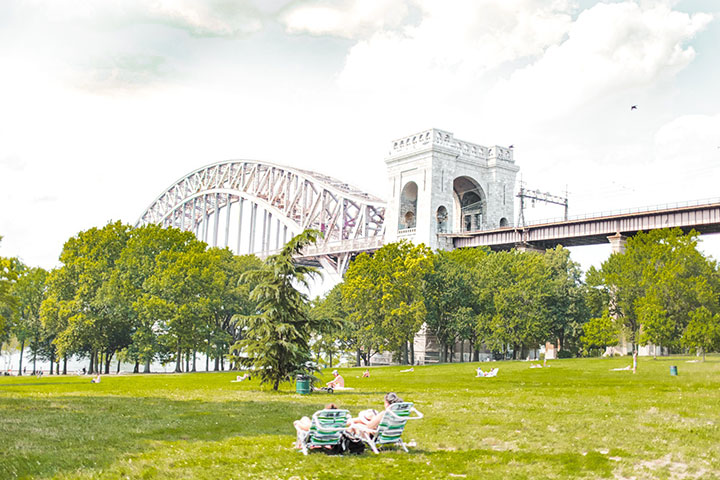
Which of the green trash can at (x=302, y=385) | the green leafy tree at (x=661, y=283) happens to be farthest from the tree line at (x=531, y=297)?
the green trash can at (x=302, y=385)

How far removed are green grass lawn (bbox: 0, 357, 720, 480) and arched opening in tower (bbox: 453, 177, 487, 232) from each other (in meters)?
66.0

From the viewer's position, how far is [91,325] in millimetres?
65438

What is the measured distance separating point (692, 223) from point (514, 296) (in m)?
17.7

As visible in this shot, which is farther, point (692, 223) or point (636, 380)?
point (692, 223)

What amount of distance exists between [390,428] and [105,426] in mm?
7769

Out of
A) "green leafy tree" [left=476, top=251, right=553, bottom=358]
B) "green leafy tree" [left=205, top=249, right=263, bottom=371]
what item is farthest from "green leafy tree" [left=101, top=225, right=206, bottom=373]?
"green leafy tree" [left=476, top=251, right=553, bottom=358]

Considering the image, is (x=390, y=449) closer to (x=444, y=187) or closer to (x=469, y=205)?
(x=444, y=187)

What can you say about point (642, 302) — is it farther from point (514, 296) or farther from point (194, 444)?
point (194, 444)

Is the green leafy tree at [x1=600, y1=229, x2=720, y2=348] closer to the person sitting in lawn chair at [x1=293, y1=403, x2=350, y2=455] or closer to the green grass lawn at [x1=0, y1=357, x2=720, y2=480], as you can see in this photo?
the green grass lawn at [x1=0, y1=357, x2=720, y2=480]

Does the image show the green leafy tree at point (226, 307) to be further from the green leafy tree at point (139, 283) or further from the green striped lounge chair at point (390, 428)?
the green striped lounge chair at point (390, 428)

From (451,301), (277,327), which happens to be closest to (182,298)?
(451,301)

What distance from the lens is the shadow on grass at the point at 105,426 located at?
44.0 feet

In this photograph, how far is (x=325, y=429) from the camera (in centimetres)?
1410

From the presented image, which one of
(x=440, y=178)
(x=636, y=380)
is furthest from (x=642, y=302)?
(x=440, y=178)
